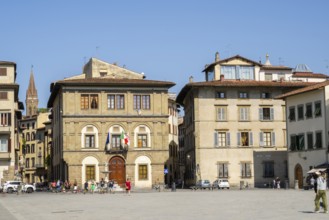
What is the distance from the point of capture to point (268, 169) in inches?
2940

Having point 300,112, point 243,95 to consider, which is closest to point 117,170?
point 243,95

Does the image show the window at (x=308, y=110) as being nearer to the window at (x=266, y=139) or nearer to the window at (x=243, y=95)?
the window at (x=266, y=139)

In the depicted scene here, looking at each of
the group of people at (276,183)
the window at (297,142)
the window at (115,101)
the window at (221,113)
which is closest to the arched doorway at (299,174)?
the window at (297,142)

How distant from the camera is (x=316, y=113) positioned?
64062mm

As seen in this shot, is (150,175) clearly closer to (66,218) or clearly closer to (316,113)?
(316,113)

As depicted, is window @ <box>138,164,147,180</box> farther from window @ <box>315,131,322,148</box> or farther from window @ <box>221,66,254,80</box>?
window @ <box>315,131,322,148</box>

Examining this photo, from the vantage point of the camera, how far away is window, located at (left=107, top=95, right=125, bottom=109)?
73.7 m

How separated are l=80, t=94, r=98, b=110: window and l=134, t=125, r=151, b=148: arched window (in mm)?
5308

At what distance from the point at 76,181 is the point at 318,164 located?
25.3m

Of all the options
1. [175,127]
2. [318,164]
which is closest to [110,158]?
[318,164]

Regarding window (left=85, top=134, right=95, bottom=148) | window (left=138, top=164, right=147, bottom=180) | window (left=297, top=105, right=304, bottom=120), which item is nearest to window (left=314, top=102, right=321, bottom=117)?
window (left=297, top=105, right=304, bottom=120)

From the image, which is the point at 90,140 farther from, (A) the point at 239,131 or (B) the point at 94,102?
(A) the point at 239,131

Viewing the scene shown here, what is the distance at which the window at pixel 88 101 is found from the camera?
73125 millimetres

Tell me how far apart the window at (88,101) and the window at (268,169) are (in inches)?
782
